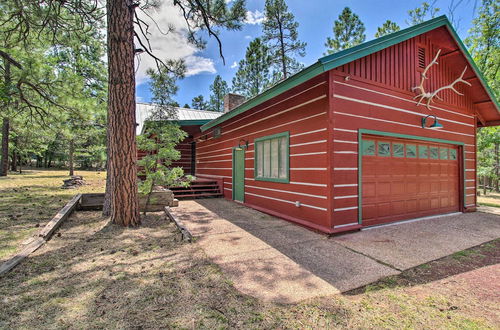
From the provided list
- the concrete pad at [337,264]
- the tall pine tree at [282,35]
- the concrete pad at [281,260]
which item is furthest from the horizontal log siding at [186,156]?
the concrete pad at [337,264]

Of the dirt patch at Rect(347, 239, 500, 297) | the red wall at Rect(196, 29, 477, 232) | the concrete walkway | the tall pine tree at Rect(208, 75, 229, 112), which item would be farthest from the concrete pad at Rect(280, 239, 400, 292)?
the tall pine tree at Rect(208, 75, 229, 112)

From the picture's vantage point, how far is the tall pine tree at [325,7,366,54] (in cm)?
1750

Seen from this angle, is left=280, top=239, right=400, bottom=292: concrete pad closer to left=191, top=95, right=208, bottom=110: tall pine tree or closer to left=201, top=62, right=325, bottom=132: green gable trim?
left=201, top=62, right=325, bottom=132: green gable trim

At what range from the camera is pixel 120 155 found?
4.77 metres

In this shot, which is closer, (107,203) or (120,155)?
(120,155)

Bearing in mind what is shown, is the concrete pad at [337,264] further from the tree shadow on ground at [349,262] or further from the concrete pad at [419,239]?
the concrete pad at [419,239]

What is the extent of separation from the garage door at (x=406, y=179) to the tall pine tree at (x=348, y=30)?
13717 millimetres

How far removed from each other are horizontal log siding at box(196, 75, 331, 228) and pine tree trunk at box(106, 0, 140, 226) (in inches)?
130

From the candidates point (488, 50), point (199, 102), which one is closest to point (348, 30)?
point (488, 50)

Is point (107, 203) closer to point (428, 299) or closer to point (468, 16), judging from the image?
point (428, 299)

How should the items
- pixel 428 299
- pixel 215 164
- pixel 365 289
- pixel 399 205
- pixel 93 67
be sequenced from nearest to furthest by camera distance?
pixel 428 299 → pixel 365 289 → pixel 399 205 → pixel 215 164 → pixel 93 67

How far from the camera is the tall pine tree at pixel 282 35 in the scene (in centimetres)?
1550

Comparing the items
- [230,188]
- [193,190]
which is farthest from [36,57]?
[230,188]

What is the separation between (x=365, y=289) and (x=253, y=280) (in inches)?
47.2
